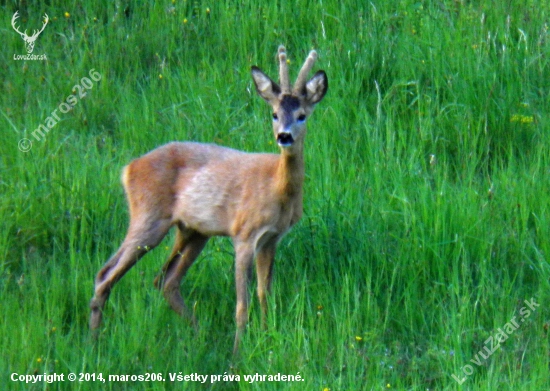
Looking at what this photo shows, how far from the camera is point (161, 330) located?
619 centimetres

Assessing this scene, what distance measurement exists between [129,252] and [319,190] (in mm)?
1483

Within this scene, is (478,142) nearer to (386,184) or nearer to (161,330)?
(386,184)

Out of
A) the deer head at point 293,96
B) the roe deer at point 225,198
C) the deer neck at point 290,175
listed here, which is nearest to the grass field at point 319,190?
the roe deer at point 225,198

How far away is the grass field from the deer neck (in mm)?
473

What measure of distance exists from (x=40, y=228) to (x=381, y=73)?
3165mm

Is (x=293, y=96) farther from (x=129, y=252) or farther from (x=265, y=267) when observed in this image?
(x=129, y=252)

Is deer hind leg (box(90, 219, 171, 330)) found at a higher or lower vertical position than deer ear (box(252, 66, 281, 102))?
lower

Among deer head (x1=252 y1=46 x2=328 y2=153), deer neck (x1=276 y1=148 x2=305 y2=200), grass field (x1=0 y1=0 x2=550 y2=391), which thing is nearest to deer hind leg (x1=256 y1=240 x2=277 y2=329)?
grass field (x1=0 y1=0 x2=550 y2=391)

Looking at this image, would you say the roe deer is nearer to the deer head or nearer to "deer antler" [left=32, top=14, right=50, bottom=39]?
the deer head

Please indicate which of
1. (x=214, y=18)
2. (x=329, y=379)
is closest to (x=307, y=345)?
(x=329, y=379)

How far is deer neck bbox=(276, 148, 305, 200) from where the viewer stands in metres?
6.50

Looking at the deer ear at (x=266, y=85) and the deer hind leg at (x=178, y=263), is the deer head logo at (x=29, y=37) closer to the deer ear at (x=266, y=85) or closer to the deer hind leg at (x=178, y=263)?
the deer hind leg at (x=178, y=263)

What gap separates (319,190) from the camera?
7.28 m

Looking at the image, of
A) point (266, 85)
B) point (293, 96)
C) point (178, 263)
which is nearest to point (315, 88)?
point (293, 96)
